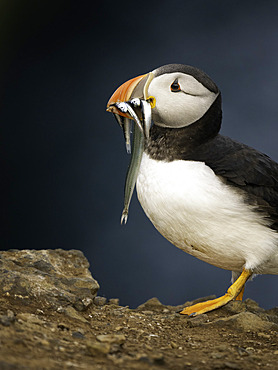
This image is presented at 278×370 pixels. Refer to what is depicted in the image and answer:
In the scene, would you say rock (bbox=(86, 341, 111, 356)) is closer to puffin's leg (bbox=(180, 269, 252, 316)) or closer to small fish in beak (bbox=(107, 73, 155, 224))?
puffin's leg (bbox=(180, 269, 252, 316))

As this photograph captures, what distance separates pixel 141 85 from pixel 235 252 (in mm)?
1867

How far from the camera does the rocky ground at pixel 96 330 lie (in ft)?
8.35

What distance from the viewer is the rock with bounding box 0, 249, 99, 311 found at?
3.86 metres

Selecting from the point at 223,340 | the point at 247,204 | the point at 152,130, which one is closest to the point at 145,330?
the point at 223,340

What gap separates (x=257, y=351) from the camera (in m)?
3.46

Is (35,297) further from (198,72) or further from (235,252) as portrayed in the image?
(198,72)

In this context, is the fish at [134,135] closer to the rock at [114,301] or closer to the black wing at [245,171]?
the black wing at [245,171]

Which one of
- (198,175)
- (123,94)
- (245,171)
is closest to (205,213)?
(198,175)

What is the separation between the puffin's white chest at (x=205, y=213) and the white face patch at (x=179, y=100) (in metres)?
0.44

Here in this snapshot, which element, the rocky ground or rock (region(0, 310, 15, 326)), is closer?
the rocky ground

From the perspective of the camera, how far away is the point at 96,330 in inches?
141

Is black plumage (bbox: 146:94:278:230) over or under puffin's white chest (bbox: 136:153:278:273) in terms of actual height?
over

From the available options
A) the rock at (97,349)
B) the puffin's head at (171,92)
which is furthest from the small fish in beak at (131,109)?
the rock at (97,349)

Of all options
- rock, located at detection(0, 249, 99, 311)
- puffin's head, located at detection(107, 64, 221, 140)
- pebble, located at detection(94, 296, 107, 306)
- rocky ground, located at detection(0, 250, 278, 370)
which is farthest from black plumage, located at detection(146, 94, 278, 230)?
pebble, located at detection(94, 296, 107, 306)
